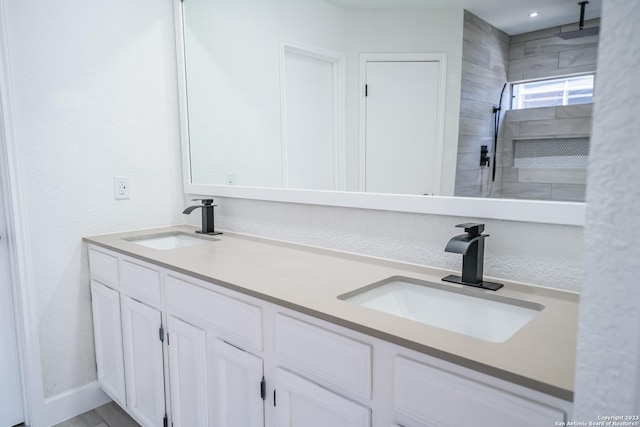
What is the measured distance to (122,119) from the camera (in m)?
2.12

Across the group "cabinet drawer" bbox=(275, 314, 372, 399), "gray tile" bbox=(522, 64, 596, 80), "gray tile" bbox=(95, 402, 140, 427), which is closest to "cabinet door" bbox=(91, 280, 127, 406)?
"gray tile" bbox=(95, 402, 140, 427)

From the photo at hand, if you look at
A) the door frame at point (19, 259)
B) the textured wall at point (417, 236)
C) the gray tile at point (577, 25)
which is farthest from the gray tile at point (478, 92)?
the door frame at point (19, 259)

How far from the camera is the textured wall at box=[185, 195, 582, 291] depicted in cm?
116

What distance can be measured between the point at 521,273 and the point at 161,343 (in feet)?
4.30

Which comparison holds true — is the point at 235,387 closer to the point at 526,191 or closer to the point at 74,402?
the point at 526,191

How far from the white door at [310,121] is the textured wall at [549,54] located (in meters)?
0.69

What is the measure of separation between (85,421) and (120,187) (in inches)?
44.9

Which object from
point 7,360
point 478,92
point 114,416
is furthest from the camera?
point 114,416

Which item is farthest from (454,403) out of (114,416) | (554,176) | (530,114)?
(114,416)

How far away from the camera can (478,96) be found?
1.25m

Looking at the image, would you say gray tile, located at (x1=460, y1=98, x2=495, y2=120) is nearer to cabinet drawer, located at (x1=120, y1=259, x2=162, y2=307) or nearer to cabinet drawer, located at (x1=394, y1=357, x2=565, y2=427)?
cabinet drawer, located at (x1=394, y1=357, x2=565, y2=427)

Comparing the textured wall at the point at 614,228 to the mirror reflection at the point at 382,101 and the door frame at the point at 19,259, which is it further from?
the door frame at the point at 19,259

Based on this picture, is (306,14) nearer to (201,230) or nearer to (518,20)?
(518,20)

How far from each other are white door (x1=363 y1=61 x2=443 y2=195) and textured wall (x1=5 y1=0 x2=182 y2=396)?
127cm
